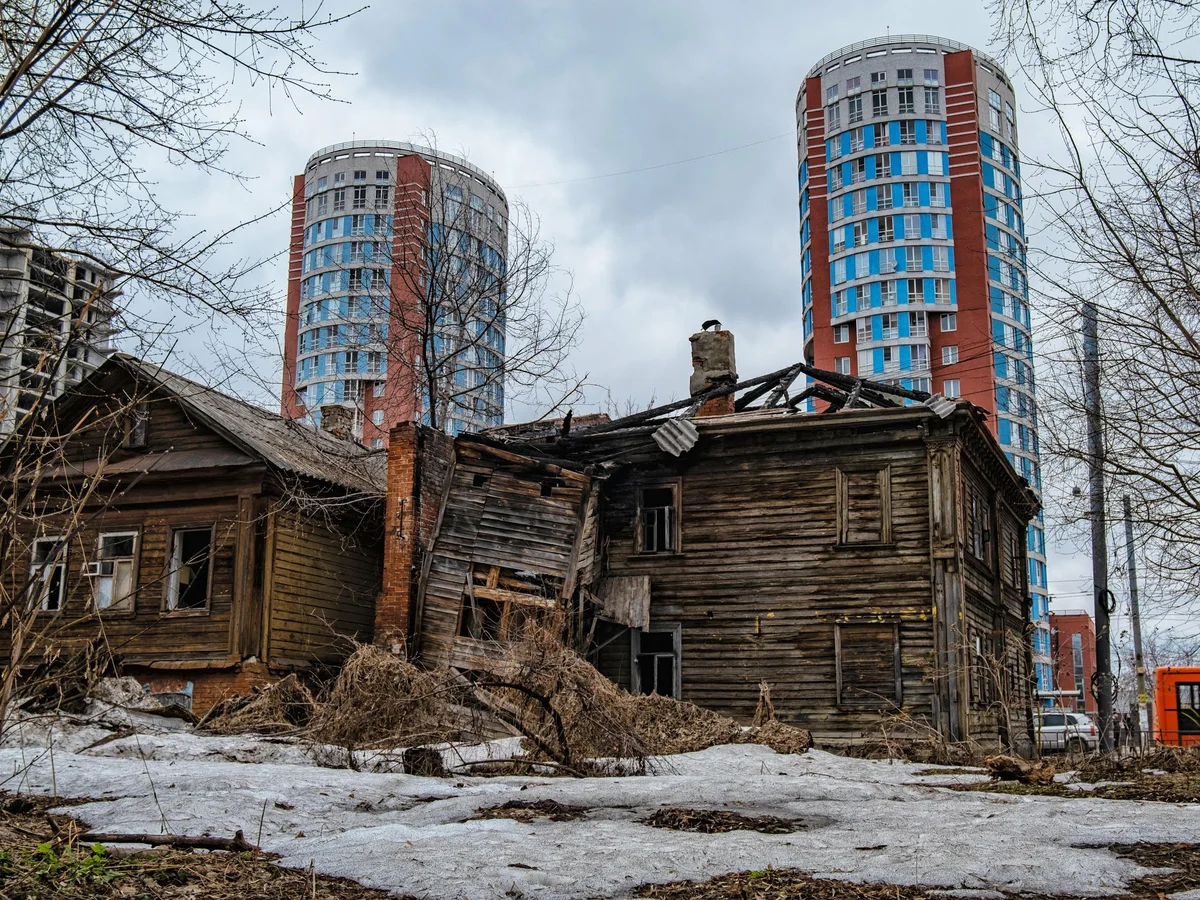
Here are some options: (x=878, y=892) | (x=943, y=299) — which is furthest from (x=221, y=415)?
(x=943, y=299)

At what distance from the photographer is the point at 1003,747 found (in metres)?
20.6

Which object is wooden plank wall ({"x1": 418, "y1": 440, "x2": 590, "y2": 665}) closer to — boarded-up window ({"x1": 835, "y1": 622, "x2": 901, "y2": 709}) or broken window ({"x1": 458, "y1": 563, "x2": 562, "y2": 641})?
broken window ({"x1": 458, "y1": 563, "x2": 562, "y2": 641})

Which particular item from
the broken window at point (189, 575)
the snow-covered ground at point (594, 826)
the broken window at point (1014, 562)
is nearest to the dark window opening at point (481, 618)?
the broken window at point (189, 575)

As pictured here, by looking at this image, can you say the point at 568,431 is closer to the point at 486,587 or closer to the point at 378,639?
the point at 486,587

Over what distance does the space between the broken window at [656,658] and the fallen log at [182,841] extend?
14.2 metres

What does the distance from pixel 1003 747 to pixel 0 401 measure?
19427 mm

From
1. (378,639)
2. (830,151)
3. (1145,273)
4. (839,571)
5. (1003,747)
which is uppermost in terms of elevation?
(830,151)

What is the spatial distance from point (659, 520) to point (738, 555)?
5.64 ft

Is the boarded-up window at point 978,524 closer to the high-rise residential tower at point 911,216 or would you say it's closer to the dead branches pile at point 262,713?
the dead branches pile at point 262,713

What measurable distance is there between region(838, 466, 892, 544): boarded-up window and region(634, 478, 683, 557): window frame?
2922 millimetres

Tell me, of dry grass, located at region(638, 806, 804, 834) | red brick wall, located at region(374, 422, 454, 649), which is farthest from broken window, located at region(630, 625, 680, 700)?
dry grass, located at region(638, 806, 804, 834)

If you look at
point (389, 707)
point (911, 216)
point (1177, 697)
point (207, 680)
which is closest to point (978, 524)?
point (1177, 697)

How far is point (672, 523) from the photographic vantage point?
20.5 metres

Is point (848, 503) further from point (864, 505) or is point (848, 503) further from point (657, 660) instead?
point (657, 660)
